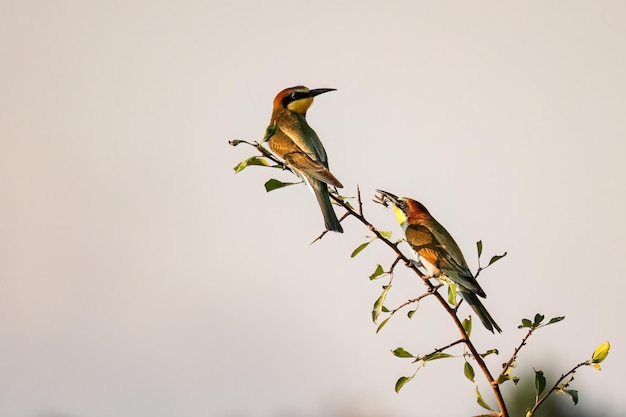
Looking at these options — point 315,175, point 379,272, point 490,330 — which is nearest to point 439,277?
point 490,330

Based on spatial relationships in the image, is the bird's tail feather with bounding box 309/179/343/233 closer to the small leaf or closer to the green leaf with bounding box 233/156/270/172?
the green leaf with bounding box 233/156/270/172

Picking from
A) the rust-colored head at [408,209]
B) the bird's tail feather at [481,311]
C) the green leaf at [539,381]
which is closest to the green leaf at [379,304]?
the green leaf at [539,381]

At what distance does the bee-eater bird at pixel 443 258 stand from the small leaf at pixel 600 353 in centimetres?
63

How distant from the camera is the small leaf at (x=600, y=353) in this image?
184cm

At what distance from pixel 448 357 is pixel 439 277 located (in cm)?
80

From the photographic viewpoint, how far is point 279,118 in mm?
3002

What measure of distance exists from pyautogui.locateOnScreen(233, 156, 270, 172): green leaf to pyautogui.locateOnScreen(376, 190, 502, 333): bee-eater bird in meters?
0.54

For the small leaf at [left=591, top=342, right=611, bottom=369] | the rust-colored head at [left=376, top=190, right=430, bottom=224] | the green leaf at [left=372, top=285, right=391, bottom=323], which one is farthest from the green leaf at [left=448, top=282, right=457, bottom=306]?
the rust-colored head at [left=376, top=190, right=430, bottom=224]

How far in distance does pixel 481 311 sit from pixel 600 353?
0.89 meters

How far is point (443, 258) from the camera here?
2.70 m

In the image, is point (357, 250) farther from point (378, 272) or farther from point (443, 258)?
point (443, 258)

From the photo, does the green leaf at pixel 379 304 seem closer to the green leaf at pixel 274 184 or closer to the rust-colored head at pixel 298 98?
the green leaf at pixel 274 184

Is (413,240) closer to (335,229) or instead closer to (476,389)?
(335,229)

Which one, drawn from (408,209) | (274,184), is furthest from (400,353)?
(408,209)
